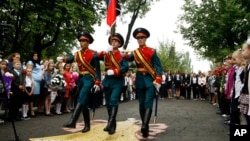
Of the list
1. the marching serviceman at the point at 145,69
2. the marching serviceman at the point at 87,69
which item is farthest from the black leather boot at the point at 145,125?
the marching serviceman at the point at 87,69

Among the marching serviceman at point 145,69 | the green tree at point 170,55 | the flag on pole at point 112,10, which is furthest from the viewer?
the green tree at point 170,55

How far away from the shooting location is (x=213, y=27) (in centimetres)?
3575

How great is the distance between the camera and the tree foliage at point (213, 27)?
107 feet

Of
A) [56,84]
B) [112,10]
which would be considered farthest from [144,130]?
[56,84]

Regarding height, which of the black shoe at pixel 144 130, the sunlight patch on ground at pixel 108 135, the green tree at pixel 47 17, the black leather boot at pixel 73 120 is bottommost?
the sunlight patch on ground at pixel 108 135

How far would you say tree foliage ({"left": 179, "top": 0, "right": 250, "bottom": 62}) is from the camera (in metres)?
32.6

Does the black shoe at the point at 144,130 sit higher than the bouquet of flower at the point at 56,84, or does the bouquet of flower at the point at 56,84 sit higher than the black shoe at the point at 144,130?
the bouquet of flower at the point at 56,84

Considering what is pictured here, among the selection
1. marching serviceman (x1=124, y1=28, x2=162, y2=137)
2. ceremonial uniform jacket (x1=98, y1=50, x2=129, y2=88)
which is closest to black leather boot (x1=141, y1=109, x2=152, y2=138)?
marching serviceman (x1=124, y1=28, x2=162, y2=137)

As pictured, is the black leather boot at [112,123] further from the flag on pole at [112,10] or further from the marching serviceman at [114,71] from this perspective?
the flag on pole at [112,10]

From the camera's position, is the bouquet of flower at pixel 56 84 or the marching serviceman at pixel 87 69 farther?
the bouquet of flower at pixel 56 84

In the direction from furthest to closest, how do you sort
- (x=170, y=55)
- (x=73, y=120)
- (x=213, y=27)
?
(x=170, y=55) → (x=213, y=27) → (x=73, y=120)

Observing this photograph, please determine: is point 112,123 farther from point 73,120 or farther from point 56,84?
point 56,84

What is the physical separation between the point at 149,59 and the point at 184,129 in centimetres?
203

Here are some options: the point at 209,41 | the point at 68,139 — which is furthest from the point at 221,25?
the point at 68,139
